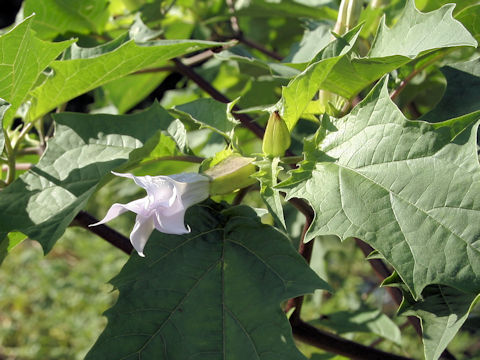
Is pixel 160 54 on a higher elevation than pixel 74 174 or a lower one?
higher

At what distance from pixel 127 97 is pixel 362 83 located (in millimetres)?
776

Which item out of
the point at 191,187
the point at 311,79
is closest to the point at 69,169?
the point at 191,187

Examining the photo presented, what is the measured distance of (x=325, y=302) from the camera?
2992 millimetres

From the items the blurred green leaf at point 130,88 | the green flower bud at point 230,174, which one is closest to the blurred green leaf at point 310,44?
the green flower bud at point 230,174

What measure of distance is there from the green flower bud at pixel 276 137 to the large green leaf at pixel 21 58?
27 cm

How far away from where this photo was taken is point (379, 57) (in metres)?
0.63

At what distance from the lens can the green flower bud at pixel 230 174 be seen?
643mm

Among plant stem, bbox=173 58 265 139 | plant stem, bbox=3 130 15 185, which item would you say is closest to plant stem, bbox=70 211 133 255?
plant stem, bbox=3 130 15 185

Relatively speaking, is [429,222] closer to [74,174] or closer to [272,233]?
[272,233]

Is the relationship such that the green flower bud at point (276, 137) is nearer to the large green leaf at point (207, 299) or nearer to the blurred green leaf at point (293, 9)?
the large green leaf at point (207, 299)

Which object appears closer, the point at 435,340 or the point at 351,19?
the point at 435,340

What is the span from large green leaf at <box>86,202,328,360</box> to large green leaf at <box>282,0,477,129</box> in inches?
6.0

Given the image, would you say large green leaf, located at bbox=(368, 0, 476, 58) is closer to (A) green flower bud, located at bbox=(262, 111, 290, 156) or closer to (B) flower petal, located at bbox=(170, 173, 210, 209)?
(A) green flower bud, located at bbox=(262, 111, 290, 156)

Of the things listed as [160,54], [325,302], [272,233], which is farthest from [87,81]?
[325,302]
